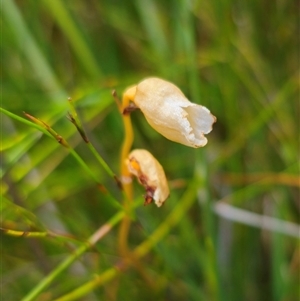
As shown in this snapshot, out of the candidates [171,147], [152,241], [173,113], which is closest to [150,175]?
[173,113]

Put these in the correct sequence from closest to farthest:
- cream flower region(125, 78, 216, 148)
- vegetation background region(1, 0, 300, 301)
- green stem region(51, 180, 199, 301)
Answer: cream flower region(125, 78, 216, 148)
green stem region(51, 180, 199, 301)
vegetation background region(1, 0, 300, 301)

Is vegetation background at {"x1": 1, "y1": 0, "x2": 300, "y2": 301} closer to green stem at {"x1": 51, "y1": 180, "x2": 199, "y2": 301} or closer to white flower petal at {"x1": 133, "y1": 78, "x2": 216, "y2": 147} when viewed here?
green stem at {"x1": 51, "y1": 180, "x2": 199, "y2": 301}

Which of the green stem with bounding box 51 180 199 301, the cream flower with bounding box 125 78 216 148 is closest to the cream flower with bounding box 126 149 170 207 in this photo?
the cream flower with bounding box 125 78 216 148

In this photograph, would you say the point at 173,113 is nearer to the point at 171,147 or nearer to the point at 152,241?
the point at 152,241

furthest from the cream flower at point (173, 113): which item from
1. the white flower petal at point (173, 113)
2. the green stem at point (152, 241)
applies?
the green stem at point (152, 241)

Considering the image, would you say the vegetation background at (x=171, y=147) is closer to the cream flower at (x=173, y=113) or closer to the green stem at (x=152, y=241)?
the green stem at (x=152, y=241)

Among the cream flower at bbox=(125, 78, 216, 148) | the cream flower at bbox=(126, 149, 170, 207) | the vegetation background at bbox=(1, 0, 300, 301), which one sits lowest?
the vegetation background at bbox=(1, 0, 300, 301)
